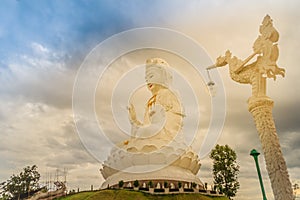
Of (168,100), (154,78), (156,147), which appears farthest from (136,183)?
(154,78)

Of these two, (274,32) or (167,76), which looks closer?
(274,32)

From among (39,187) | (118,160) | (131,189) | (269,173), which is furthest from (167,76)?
(39,187)

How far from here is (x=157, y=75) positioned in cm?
2545

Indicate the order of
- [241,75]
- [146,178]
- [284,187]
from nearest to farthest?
[284,187]
[241,75]
[146,178]

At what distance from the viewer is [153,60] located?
26188mm

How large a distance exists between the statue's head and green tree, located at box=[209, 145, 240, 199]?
9398mm

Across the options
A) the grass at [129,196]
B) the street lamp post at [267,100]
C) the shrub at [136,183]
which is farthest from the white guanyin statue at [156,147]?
the street lamp post at [267,100]

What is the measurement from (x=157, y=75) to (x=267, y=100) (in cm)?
1286

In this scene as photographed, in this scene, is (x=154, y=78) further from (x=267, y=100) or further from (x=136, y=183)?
(x=267, y=100)

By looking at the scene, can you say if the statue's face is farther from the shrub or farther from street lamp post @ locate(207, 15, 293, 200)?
street lamp post @ locate(207, 15, 293, 200)

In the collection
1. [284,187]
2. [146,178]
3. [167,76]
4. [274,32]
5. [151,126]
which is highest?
[167,76]

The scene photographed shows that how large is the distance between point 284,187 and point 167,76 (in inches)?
594

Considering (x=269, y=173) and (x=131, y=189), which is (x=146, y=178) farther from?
(x=269, y=173)

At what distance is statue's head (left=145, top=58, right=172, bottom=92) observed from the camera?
1001 inches
